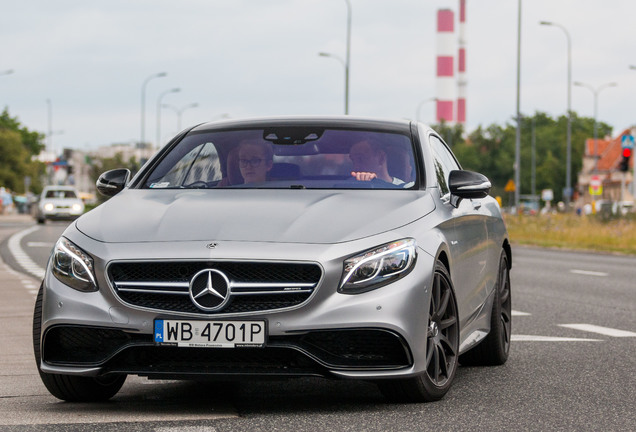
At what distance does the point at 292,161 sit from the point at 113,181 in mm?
1085

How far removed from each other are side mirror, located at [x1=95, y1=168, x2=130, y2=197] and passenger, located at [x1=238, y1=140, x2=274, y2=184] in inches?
28.7

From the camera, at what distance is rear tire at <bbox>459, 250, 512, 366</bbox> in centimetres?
847

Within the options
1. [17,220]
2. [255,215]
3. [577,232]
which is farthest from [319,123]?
[17,220]

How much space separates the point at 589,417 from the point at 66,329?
2.54 m

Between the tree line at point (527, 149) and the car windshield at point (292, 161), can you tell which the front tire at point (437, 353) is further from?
the tree line at point (527, 149)

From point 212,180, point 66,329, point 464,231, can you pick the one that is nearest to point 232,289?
point 66,329

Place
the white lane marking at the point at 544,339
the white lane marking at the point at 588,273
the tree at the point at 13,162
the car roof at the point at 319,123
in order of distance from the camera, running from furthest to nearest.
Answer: the tree at the point at 13,162, the white lane marking at the point at 588,273, the white lane marking at the point at 544,339, the car roof at the point at 319,123

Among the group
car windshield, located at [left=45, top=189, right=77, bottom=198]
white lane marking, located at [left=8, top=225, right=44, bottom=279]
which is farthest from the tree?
white lane marking, located at [left=8, top=225, right=44, bottom=279]

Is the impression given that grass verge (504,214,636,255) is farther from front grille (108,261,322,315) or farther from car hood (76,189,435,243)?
front grille (108,261,322,315)

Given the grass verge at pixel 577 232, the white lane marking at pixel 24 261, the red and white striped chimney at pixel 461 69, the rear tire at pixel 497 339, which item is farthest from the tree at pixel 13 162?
the rear tire at pixel 497 339

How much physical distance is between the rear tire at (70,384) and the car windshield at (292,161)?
117cm

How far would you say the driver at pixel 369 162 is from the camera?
7.19 meters

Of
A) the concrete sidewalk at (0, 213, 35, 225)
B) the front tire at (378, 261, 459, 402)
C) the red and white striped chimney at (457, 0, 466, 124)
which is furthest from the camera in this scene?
the red and white striped chimney at (457, 0, 466, 124)

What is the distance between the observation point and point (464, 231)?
24.6ft
